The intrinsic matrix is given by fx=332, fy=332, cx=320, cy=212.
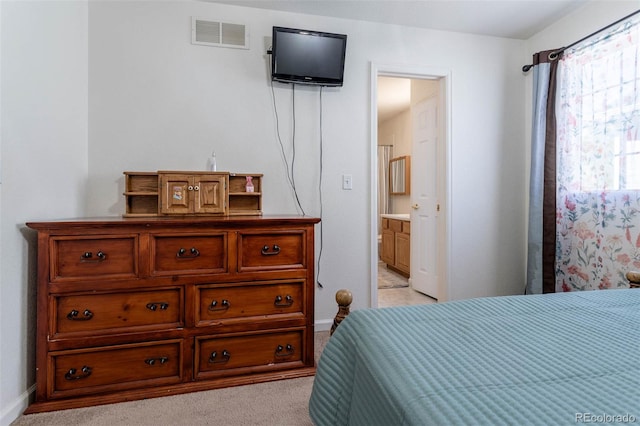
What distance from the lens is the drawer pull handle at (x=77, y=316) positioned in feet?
5.56

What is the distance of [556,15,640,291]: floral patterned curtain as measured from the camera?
226cm

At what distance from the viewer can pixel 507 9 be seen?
2.66m

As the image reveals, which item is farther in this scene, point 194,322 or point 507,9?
point 507,9

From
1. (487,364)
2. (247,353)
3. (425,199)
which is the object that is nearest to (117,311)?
(247,353)

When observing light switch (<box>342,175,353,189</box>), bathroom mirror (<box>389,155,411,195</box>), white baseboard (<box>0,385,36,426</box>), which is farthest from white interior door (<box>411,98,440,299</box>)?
white baseboard (<box>0,385,36,426</box>)

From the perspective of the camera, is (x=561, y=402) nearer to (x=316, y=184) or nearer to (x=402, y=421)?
(x=402, y=421)

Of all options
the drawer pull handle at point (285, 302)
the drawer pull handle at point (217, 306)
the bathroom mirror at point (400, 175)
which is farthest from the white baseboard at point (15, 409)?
the bathroom mirror at point (400, 175)

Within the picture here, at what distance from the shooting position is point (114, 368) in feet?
5.73

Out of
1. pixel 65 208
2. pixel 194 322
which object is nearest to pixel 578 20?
pixel 194 322

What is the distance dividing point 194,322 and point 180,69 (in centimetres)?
185

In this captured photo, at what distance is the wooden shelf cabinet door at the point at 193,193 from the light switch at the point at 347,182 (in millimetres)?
977

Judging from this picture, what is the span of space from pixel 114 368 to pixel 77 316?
333mm

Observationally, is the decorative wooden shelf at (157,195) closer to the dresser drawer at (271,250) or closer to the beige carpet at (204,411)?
the dresser drawer at (271,250)

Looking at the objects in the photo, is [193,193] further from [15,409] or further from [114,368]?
[15,409]
